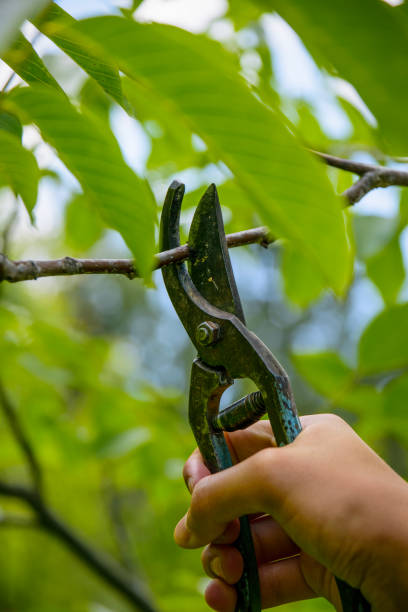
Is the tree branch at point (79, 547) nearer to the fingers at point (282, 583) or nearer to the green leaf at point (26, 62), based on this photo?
the fingers at point (282, 583)

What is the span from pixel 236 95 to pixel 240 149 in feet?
0.09

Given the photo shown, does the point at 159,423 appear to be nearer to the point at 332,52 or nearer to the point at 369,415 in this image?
the point at 369,415

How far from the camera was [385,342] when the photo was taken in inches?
32.5

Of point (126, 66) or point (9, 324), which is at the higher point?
point (126, 66)

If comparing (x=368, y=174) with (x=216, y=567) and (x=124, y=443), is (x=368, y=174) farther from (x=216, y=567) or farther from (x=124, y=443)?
(x=124, y=443)

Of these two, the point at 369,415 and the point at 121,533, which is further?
the point at 121,533

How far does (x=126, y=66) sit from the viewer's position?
320mm

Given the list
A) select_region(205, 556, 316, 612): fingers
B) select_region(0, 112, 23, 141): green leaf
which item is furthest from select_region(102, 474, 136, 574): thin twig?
select_region(0, 112, 23, 141): green leaf

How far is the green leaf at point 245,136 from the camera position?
1.02 feet

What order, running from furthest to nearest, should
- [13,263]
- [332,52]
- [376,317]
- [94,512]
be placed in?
1. [94,512]
2. [376,317]
3. [13,263]
4. [332,52]

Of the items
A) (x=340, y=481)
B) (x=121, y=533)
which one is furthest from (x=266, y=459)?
(x=121, y=533)

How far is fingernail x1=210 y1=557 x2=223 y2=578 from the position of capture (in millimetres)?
582

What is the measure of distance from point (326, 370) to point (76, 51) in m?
0.68

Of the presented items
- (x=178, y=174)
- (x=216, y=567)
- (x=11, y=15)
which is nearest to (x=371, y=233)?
(x=178, y=174)
